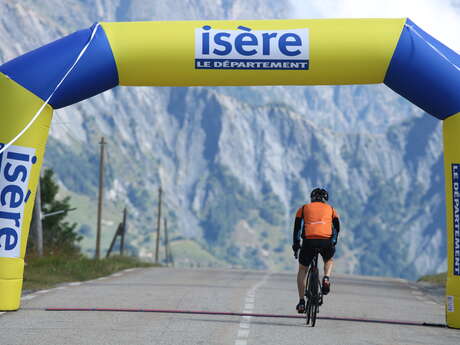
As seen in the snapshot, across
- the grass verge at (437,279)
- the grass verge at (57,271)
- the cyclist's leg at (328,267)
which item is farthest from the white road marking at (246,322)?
the grass verge at (437,279)

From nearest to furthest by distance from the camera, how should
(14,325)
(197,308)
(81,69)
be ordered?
(14,325)
(81,69)
(197,308)

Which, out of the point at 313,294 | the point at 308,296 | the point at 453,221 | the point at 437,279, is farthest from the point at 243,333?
the point at 437,279

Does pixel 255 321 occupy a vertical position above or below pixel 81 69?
below

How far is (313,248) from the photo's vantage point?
12719 millimetres

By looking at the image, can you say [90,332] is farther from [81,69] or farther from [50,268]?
[50,268]

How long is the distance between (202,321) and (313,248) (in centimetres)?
182

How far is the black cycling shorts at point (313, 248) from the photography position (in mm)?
12648

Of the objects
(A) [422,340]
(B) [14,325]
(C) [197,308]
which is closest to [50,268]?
(C) [197,308]

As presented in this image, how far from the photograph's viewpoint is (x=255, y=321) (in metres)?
12.5

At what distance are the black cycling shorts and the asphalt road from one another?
0.88m

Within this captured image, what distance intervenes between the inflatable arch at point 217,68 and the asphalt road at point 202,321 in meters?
1.39

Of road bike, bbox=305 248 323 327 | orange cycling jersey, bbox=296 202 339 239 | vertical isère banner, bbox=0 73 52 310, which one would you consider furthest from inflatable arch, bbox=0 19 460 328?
road bike, bbox=305 248 323 327

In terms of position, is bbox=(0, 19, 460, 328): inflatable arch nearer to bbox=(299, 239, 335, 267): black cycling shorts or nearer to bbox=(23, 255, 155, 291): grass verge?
bbox=(299, 239, 335, 267): black cycling shorts

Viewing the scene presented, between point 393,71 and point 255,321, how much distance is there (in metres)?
4.22
